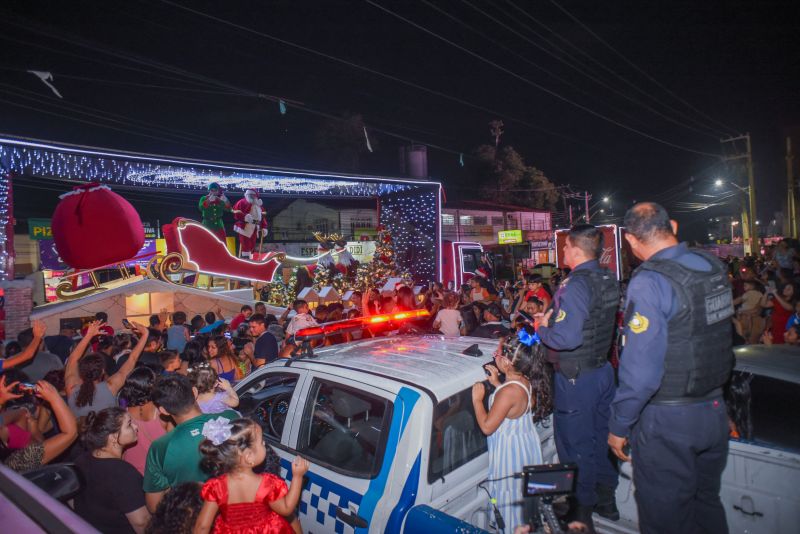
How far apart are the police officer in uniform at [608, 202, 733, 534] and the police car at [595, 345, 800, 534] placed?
0.65 feet

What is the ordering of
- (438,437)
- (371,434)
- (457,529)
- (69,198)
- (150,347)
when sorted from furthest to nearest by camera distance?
(69,198) → (150,347) → (371,434) → (438,437) → (457,529)

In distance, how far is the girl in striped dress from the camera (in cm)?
275

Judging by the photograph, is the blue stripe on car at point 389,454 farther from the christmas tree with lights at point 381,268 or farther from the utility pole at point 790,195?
the utility pole at point 790,195

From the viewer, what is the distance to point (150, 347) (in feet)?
21.1

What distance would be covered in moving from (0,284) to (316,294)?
6867 millimetres

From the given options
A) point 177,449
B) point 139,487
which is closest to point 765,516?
point 177,449

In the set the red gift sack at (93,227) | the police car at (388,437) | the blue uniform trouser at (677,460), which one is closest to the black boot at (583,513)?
the police car at (388,437)

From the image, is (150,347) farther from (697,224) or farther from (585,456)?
(697,224)

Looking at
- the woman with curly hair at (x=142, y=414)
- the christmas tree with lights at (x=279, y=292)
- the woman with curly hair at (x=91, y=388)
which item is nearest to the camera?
the woman with curly hair at (x=142, y=414)

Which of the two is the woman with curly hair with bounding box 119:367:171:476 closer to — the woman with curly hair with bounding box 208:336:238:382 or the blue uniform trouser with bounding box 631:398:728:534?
the woman with curly hair with bounding box 208:336:238:382

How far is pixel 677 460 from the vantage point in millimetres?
2340

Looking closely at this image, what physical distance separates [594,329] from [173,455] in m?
2.86

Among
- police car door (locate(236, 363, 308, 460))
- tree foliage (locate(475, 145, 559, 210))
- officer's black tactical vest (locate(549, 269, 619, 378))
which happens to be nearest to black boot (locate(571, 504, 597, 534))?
officer's black tactical vest (locate(549, 269, 619, 378))

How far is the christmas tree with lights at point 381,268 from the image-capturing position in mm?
17000
